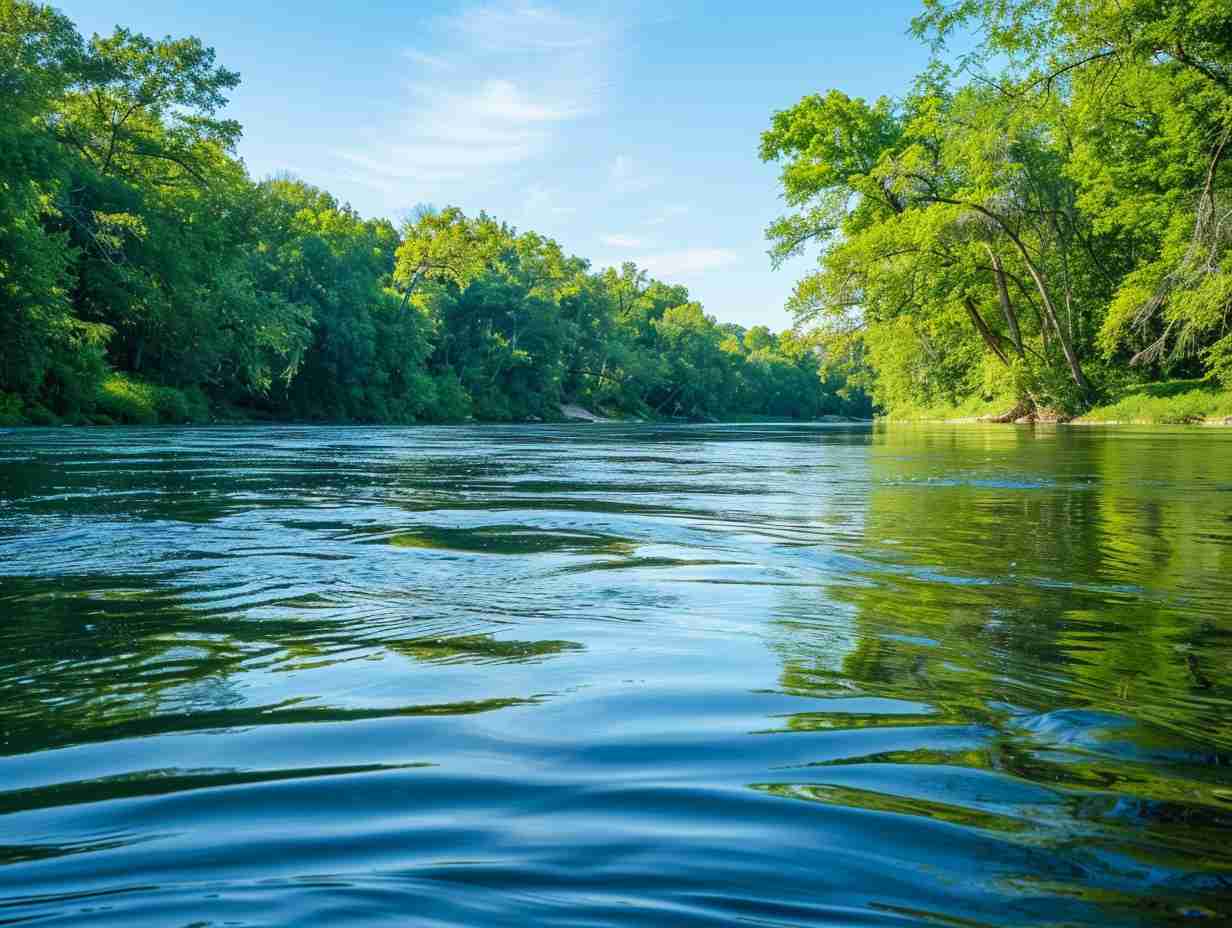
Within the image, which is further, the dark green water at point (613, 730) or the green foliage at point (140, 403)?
the green foliage at point (140, 403)

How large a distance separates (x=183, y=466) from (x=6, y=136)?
55.6 ft

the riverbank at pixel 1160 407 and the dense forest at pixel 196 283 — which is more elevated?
the dense forest at pixel 196 283

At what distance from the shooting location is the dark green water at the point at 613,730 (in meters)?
1.59

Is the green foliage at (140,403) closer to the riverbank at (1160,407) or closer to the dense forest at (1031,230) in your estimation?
the dense forest at (1031,230)

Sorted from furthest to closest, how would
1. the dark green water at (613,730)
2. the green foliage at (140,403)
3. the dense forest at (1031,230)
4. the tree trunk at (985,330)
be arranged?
the tree trunk at (985,330) → the green foliage at (140,403) → the dense forest at (1031,230) → the dark green water at (613,730)

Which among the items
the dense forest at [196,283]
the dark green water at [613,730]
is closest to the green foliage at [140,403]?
the dense forest at [196,283]

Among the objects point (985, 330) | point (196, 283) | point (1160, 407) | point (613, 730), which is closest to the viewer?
point (613, 730)

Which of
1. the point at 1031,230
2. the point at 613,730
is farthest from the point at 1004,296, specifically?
the point at 613,730

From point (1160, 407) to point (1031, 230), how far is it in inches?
438

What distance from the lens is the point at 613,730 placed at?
98.7 inches

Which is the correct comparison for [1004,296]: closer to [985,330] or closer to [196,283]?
[985,330]

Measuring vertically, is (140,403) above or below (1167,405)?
above

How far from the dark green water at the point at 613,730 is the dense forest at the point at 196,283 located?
85.9 ft

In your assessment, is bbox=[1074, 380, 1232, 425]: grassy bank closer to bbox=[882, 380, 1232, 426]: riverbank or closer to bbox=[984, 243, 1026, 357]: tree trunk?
bbox=[882, 380, 1232, 426]: riverbank
